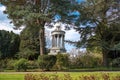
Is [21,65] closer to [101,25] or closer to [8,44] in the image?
[101,25]

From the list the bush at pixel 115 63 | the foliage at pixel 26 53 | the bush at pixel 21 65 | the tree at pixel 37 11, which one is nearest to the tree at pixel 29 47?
the foliage at pixel 26 53

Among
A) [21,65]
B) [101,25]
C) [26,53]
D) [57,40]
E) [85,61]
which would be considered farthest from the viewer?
[57,40]

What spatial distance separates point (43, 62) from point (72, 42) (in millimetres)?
11315

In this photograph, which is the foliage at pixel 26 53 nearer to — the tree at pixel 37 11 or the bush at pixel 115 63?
the bush at pixel 115 63

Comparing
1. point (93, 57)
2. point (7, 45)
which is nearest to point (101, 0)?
point (93, 57)

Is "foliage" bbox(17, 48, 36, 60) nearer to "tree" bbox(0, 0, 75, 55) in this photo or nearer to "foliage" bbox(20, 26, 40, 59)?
"foliage" bbox(20, 26, 40, 59)

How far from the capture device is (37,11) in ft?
98.8

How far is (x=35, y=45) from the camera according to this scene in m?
43.9

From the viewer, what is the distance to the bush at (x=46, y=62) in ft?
92.0

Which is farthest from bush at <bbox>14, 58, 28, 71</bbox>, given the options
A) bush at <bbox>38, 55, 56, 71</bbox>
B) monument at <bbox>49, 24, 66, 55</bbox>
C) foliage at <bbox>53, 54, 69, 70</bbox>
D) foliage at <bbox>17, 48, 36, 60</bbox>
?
monument at <bbox>49, 24, 66, 55</bbox>

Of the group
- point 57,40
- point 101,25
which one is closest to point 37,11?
point 101,25

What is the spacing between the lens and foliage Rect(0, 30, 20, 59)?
1751 inches

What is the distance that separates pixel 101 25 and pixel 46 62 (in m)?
11.9

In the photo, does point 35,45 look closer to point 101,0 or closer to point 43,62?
point 101,0
